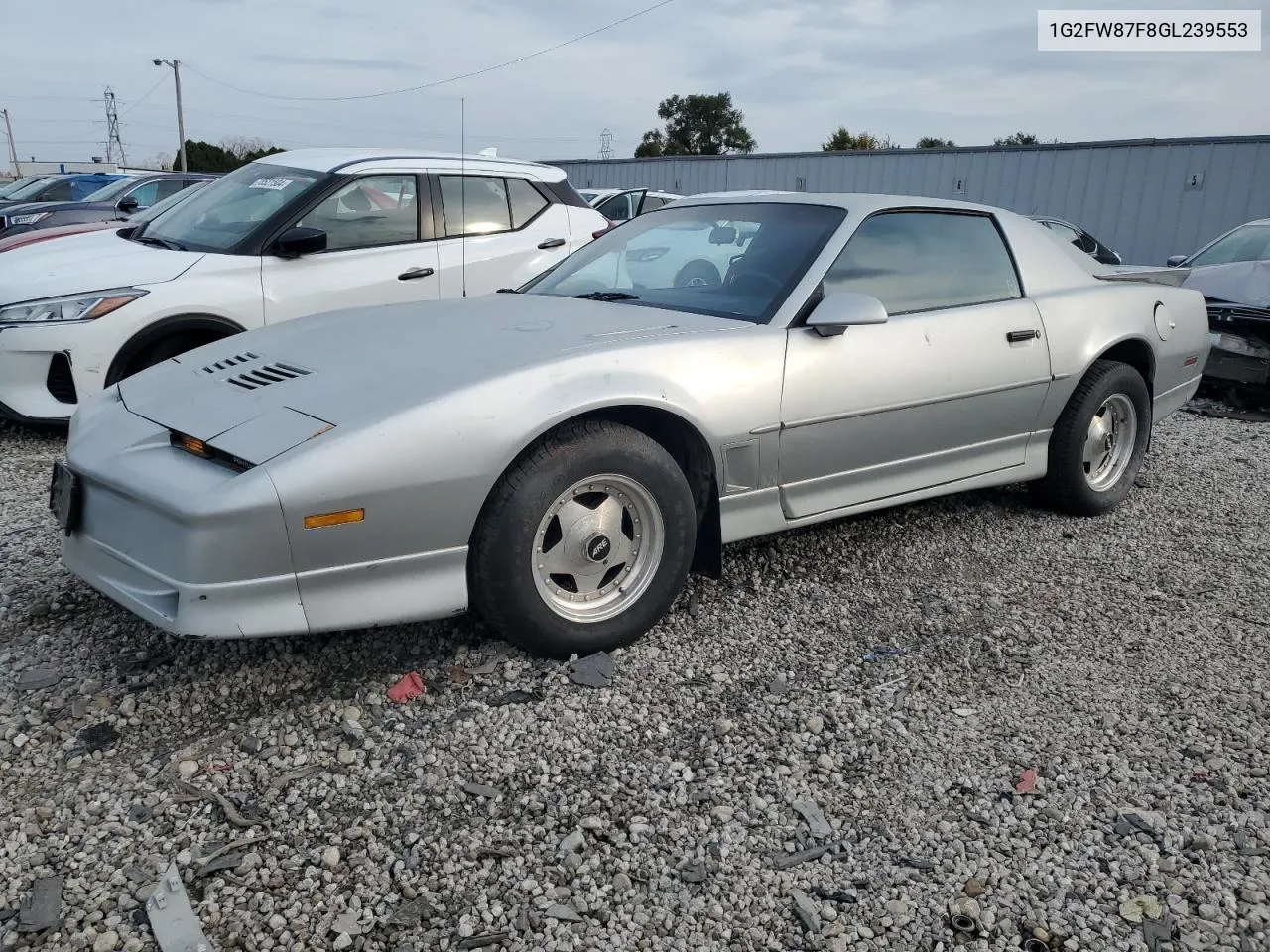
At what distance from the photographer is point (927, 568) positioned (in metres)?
4.01

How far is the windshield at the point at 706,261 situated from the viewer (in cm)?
362

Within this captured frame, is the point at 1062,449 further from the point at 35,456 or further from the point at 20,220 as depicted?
the point at 20,220

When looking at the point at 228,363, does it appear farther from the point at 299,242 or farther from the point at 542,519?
the point at 299,242

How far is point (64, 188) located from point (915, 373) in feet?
54.7

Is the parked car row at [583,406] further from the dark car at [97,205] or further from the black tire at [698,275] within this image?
the dark car at [97,205]

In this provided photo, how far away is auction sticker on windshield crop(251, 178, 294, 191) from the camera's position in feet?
19.6

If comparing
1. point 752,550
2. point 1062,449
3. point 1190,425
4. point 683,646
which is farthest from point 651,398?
point 1190,425

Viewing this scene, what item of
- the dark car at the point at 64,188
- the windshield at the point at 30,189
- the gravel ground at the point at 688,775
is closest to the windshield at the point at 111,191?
the dark car at the point at 64,188

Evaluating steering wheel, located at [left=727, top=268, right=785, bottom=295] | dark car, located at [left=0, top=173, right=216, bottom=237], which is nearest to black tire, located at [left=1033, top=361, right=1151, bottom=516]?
steering wheel, located at [left=727, top=268, right=785, bottom=295]

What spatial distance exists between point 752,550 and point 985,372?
3.79ft

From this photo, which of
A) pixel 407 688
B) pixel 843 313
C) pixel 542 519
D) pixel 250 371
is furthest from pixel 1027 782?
pixel 250 371

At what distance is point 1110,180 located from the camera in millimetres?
19438

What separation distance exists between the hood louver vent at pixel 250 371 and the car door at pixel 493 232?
284 cm

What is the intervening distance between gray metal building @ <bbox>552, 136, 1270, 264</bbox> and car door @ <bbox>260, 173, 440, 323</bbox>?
16824mm
